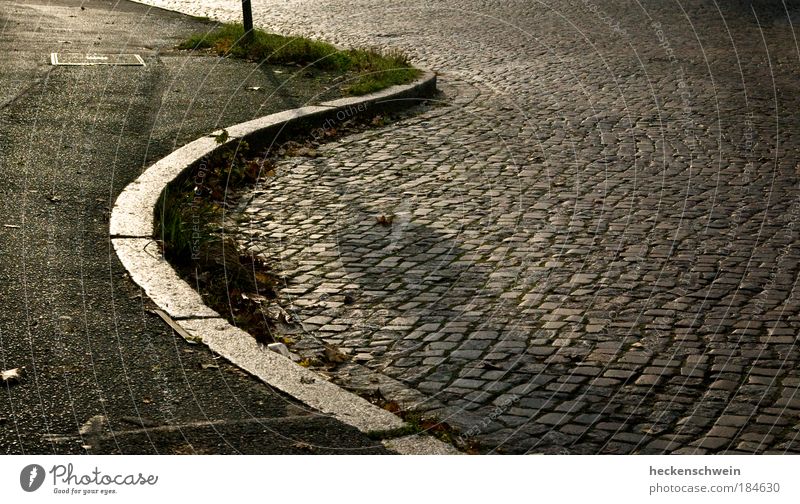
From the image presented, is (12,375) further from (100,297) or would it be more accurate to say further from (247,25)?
(247,25)

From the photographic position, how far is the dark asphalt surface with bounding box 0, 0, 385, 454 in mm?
3971

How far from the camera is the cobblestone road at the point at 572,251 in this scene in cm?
438

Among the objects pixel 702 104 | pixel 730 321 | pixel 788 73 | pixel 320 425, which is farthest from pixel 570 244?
pixel 788 73

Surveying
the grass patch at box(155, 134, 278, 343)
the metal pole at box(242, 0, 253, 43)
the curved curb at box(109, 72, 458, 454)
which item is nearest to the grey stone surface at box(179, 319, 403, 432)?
the curved curb at box(109, 72, 458, 454)

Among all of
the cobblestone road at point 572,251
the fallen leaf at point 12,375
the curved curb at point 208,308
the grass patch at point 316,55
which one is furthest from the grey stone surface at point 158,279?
the grass patch at point 316,55

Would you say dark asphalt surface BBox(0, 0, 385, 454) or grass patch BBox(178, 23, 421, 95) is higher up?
grass patch BBox(178, 23, 421, 95)
